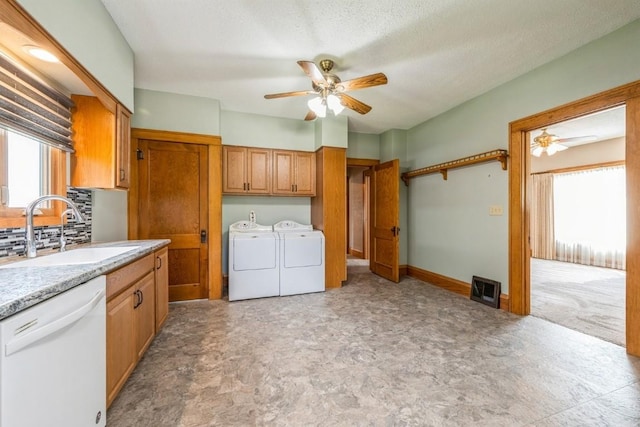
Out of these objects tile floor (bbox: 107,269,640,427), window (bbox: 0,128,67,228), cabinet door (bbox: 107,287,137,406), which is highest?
window (bbox: 0,128,67,228)

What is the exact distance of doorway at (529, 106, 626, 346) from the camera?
3.04 meters

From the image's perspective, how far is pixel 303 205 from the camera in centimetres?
434

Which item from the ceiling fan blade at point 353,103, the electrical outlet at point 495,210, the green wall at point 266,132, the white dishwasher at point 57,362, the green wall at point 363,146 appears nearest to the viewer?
the white dishwasher at point 57,362

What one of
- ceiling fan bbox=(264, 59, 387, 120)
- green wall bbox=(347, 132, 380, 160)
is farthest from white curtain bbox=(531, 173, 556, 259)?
ceiling fan bbox=(264, 59, 387, 120)

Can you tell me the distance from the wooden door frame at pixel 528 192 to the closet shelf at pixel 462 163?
0.10 meters

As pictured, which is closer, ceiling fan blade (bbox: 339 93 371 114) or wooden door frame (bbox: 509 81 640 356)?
wooden door frame (bbox: 509 81 640 356)

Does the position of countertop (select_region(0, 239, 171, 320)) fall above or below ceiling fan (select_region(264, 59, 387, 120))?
below

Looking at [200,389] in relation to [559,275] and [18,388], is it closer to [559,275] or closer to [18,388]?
[18,388]

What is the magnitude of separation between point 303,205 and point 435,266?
231 cm

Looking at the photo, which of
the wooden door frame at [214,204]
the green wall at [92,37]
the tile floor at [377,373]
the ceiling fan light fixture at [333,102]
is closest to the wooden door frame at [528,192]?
the tile floor at [377,373]

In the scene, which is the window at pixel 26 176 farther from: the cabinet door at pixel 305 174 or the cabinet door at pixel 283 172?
the cabinet door at pixel 305 174

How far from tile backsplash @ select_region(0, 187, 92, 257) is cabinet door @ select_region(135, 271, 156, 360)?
670 millimetres

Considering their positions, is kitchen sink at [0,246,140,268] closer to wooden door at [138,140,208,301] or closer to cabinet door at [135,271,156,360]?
cabinet door at [135,271,156,360]

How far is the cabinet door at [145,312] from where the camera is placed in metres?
1.80
